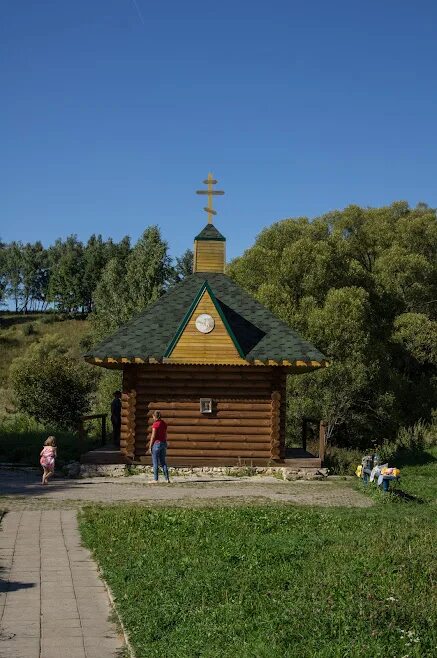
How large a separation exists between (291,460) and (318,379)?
40.4ft

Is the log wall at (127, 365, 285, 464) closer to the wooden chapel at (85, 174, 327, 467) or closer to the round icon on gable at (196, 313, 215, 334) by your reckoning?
the wooden chapel at (85, 174, 327, 467)

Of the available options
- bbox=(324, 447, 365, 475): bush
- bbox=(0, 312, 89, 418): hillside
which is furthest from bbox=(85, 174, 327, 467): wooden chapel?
bbox=(0, 312, 89, 418): hillside

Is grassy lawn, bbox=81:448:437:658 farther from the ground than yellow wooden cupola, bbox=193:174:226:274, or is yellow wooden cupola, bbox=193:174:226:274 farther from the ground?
yellow wooden cupola, bbox=193:174:226:274

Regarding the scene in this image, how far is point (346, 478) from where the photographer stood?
64.4ft

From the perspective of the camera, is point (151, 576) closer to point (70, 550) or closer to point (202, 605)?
point (202, 605)

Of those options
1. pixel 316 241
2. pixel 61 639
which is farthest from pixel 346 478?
pixel 316 241

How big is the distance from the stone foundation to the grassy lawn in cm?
579

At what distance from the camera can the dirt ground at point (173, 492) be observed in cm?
1538

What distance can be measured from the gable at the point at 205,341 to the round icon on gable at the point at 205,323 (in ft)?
0.18

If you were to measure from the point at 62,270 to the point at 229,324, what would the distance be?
80.6m

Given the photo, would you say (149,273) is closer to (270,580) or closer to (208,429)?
(208,429)

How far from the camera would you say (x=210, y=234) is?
23312 millimetres

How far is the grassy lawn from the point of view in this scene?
686cm

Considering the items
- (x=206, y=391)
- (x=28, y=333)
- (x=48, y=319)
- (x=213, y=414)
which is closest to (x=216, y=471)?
(x=213, y=414)
